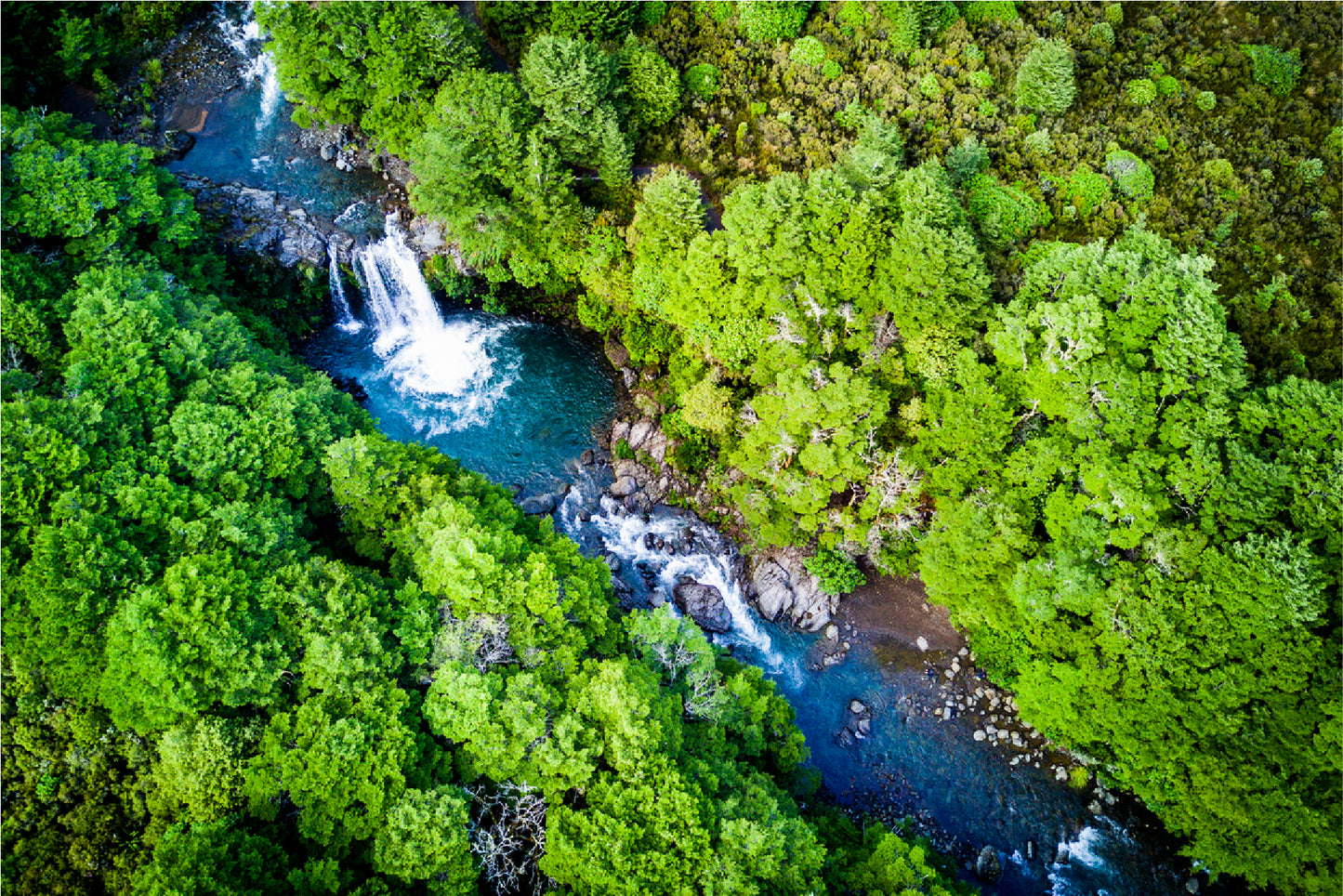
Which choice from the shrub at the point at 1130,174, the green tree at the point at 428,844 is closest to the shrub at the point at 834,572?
the green tree at the point at 428,844

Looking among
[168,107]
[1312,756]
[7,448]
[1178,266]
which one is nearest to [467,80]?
[168,107]

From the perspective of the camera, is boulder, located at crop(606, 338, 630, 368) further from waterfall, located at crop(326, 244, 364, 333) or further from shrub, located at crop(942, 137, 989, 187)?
shrub, located at crop(942, 137, 989, 187)

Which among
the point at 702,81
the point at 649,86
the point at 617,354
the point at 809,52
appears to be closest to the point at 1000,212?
the point at 809,52

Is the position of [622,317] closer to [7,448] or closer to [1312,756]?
[7,448]

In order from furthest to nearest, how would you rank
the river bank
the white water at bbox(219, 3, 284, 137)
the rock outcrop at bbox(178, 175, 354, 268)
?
1. the white water at bbox(219, 3, 284, 137)
2. the rock outcrop at bbox(178, 175, 354, 268)
3. the river bank

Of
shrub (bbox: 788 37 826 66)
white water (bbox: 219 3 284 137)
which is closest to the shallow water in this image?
white water (bbox: 219 3 284 137)

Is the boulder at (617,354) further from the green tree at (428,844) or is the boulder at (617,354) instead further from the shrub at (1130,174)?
the shrub at (1130,174)
